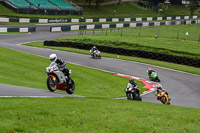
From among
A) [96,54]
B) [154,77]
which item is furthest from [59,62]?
[96,54]

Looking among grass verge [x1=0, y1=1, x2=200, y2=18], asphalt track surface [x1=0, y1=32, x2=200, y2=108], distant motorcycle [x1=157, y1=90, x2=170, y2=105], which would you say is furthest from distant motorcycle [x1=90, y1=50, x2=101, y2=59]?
grass verge [x1=0, y1=1, x2=200, y2=18]

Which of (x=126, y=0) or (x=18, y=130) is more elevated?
(x=126, y=0)

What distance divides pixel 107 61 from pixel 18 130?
26928 mm

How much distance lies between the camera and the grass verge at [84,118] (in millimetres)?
9195

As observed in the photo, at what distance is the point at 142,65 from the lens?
34.0m

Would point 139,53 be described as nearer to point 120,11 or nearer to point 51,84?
point 51,84

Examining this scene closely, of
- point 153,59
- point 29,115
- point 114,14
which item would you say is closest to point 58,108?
point 29,115

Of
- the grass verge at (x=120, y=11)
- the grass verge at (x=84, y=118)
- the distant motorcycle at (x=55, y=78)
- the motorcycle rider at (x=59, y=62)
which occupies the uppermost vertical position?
the grass verge at (x=120, y=11)

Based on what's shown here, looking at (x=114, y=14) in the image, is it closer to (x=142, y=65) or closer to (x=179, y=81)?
(x=142, y=65)

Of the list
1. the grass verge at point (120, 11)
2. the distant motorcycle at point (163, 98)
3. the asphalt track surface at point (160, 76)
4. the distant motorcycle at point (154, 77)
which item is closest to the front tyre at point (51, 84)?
the asphalt track surface at point (160, 76)

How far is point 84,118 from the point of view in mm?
10312

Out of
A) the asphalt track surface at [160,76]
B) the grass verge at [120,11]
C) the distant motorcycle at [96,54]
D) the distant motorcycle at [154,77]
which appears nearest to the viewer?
the asphalt track surface at [160,76]

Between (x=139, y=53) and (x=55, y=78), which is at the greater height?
(x=55, y=78)

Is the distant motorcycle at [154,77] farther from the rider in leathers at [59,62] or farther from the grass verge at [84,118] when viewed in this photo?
the grass verge at [84,118]
